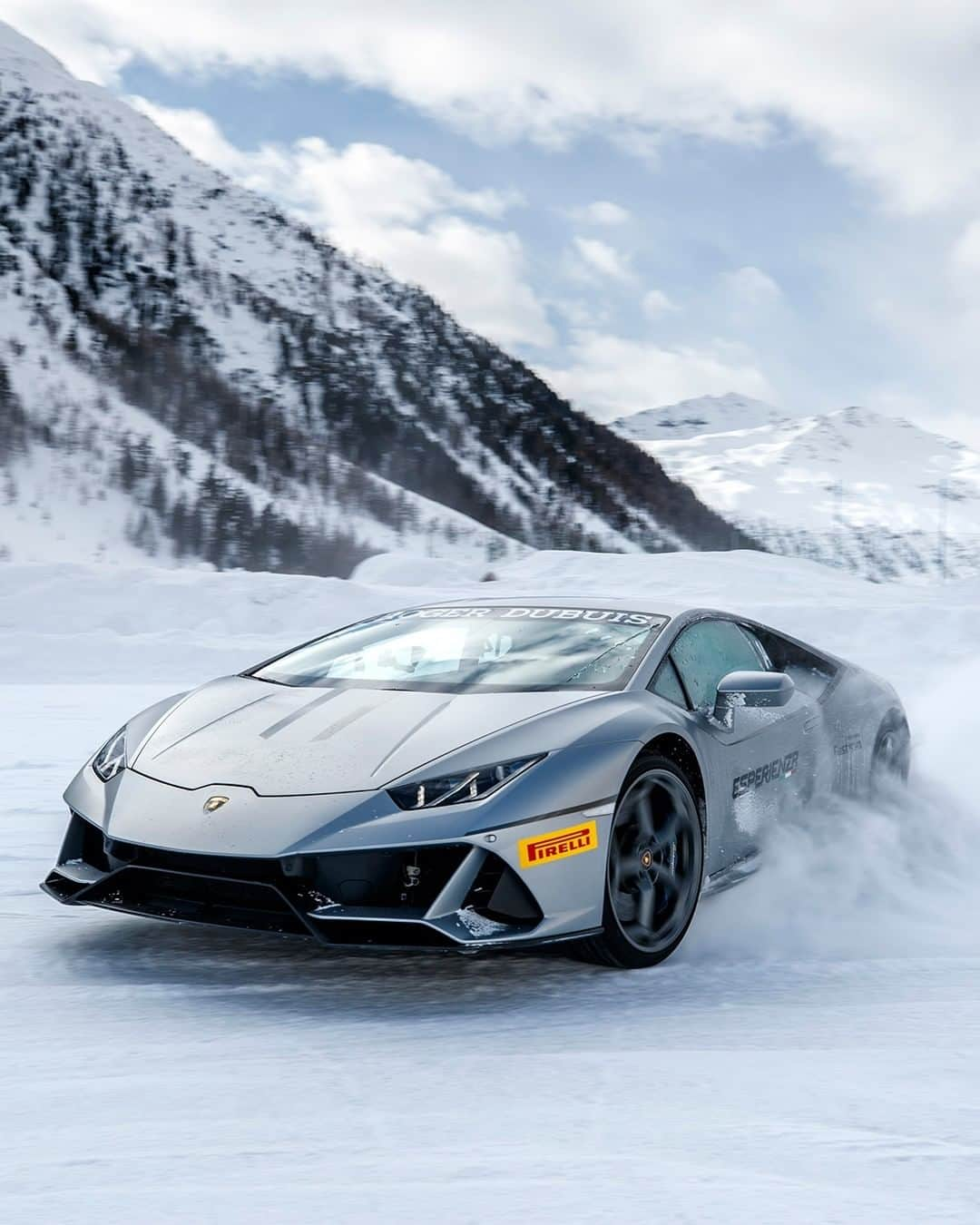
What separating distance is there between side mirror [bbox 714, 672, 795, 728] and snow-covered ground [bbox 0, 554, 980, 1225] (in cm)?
60

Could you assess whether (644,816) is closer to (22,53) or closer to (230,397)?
(230,397)

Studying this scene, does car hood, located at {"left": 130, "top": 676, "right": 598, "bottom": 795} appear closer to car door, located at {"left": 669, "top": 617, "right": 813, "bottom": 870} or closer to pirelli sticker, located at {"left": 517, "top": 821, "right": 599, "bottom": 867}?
pirelli sticker, located at {"left": 517, "top": 821, "right": 599, "bottom": 867}

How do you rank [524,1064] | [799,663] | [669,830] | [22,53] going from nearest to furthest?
[524,1064] → [669,830] → [799,663] → [22,53]

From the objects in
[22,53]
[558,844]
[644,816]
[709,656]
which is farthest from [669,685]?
[22,53]

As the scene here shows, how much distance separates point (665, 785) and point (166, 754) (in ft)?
4.79

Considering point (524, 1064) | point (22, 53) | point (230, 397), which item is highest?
point (22, 53)

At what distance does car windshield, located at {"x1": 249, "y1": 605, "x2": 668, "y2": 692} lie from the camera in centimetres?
446

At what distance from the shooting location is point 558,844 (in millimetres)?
3697

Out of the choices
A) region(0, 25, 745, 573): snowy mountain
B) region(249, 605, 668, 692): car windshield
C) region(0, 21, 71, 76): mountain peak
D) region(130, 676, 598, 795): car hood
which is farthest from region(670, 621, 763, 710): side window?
region(0, 21, 71, 76): mountain peak

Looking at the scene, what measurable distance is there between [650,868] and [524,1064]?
1.02 meters

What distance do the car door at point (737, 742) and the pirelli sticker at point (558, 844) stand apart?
748 millimetres

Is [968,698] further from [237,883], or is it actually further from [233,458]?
[233,458]

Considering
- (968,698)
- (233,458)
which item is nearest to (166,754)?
(968,698)

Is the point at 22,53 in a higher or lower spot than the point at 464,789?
higher
